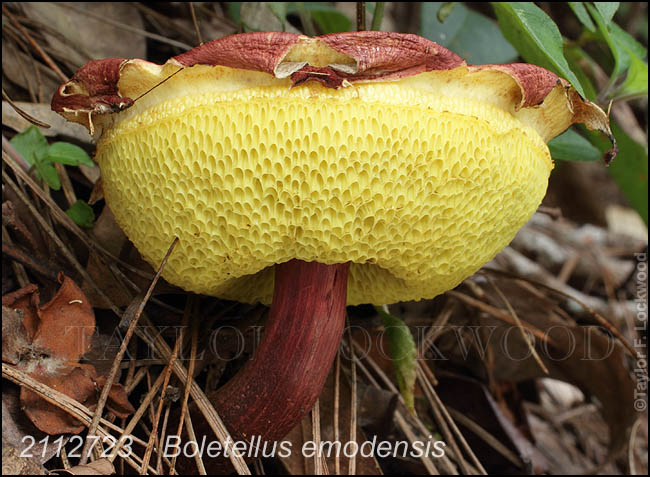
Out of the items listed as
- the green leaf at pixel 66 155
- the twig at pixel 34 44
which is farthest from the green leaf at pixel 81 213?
the twig at pixel 34 44

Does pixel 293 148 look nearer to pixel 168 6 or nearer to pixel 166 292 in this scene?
pixel 166 292

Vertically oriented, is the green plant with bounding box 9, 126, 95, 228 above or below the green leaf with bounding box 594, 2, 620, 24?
below

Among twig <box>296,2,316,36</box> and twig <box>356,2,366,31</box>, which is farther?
twig <box>296,2,316,36</box>

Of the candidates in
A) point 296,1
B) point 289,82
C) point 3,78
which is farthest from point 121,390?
point 296,1

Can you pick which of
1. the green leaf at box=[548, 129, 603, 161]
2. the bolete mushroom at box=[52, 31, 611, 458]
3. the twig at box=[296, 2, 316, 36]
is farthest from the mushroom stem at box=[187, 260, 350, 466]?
the twig at box=[296, 2, 316, 36]

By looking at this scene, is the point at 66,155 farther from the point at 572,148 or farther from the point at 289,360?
the point at 572,148

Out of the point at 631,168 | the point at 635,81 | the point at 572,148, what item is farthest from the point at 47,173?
the point at 631,168

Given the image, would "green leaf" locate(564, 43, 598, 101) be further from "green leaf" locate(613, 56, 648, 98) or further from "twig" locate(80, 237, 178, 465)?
"twig" locate(80, 237, 178, 465)

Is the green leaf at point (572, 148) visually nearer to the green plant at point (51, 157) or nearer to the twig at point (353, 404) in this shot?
the twig at point (353, 404)
